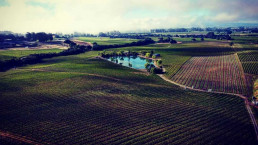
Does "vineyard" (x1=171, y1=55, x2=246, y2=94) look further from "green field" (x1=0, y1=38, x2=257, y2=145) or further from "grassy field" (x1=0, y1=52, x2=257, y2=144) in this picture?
"grassy field" (x1=0, y1=52, x2=257, y2=144)

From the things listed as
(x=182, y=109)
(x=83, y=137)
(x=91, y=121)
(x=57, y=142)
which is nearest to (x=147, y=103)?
(x=182, y=109)

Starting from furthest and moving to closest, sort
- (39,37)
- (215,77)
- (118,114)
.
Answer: (39,37), (215,77), (118,114)

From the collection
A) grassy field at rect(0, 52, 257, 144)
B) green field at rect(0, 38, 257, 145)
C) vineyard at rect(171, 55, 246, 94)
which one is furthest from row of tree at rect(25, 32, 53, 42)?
vineyard at rect(171, 55, 246, 94)

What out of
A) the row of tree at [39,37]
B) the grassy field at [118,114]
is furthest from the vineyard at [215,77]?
the row of tree at [39,37]

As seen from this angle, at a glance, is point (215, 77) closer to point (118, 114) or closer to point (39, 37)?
point (118, 114)

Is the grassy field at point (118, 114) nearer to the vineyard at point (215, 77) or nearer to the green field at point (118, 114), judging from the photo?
the green field at point (118, 114)

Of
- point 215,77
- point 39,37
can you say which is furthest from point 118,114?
point 39,37
